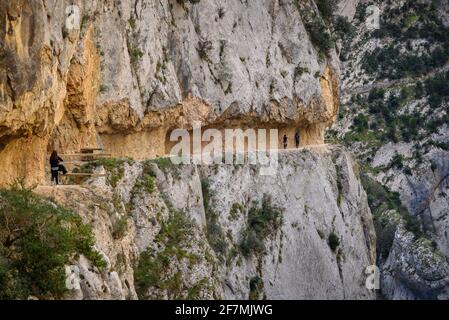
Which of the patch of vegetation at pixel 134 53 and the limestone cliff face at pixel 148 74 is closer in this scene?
the limestone cliff face at pixel 148 74

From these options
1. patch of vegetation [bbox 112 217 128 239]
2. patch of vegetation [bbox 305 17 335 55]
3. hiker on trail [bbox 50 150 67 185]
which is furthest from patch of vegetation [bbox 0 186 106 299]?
patch of vegetation [bbox 305 17 335 55]

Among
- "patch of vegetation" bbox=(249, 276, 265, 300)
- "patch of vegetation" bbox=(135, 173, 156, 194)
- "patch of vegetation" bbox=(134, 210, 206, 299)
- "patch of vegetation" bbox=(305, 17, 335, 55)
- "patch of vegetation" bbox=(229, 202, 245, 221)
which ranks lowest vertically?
"patch of vegetation" bbox=(249, 276, 265, 300)

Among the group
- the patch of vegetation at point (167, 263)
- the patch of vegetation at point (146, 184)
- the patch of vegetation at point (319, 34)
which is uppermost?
the patch of vegetation at point (319, 34)

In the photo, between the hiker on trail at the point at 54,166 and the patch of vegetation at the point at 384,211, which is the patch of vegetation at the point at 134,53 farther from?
the patch of vegetation at the point at 384,211

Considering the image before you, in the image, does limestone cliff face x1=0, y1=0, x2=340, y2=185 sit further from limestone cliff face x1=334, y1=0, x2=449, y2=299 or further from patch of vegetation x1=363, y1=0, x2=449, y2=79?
patch of vegetation x1=363, y1=0, x2=449, y2=79

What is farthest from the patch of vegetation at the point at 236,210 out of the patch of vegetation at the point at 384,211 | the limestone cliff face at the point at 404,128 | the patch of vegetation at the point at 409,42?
the patch of vegetation at the point at 409,42

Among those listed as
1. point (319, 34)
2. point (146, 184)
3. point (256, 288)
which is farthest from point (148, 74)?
point (319, 34)

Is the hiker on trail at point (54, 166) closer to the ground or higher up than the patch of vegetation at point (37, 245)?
higher up

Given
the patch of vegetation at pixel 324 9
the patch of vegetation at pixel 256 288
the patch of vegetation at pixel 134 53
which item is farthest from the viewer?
the patch of vegetation at pixel 324 9
